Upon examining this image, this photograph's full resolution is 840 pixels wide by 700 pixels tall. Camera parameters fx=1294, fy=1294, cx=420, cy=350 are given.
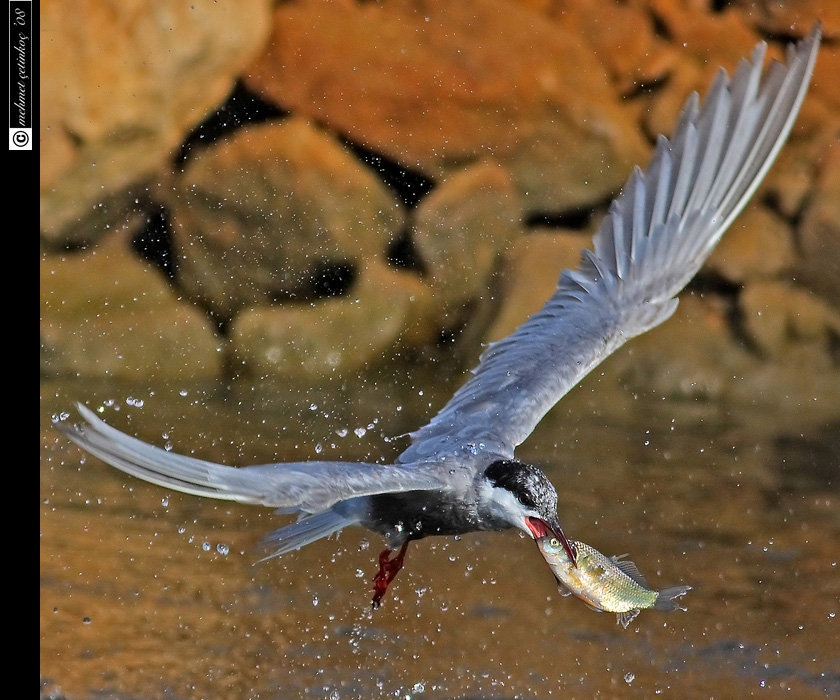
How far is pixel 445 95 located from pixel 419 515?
572 centimetres

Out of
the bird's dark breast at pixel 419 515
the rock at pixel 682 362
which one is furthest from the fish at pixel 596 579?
the rock at pixel 682 362

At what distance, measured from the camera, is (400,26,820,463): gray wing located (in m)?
4.60

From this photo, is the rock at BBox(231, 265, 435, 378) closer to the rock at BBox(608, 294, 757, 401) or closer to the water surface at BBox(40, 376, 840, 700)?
the water surface at BBox(40, 376, 840, 700)

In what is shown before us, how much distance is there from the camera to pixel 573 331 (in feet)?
16.2

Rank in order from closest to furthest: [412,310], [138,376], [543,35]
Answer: [138,376] < [412,310] < [543,35]

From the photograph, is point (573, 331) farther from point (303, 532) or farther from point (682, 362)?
point (682, 362)

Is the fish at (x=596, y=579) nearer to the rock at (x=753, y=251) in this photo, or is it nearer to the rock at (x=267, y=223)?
the rock at (x=267, y=223)

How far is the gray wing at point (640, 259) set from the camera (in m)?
4.60

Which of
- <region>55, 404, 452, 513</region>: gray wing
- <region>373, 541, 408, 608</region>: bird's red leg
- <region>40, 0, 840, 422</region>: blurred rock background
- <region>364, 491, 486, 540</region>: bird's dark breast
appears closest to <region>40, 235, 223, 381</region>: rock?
<region>40, 0, 840, 422</region>: blurred rock background

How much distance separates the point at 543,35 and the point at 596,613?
18.6ft

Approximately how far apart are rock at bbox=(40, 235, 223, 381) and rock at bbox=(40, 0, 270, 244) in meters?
0.47

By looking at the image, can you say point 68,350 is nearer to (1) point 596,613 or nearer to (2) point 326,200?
(2) point 326,200
